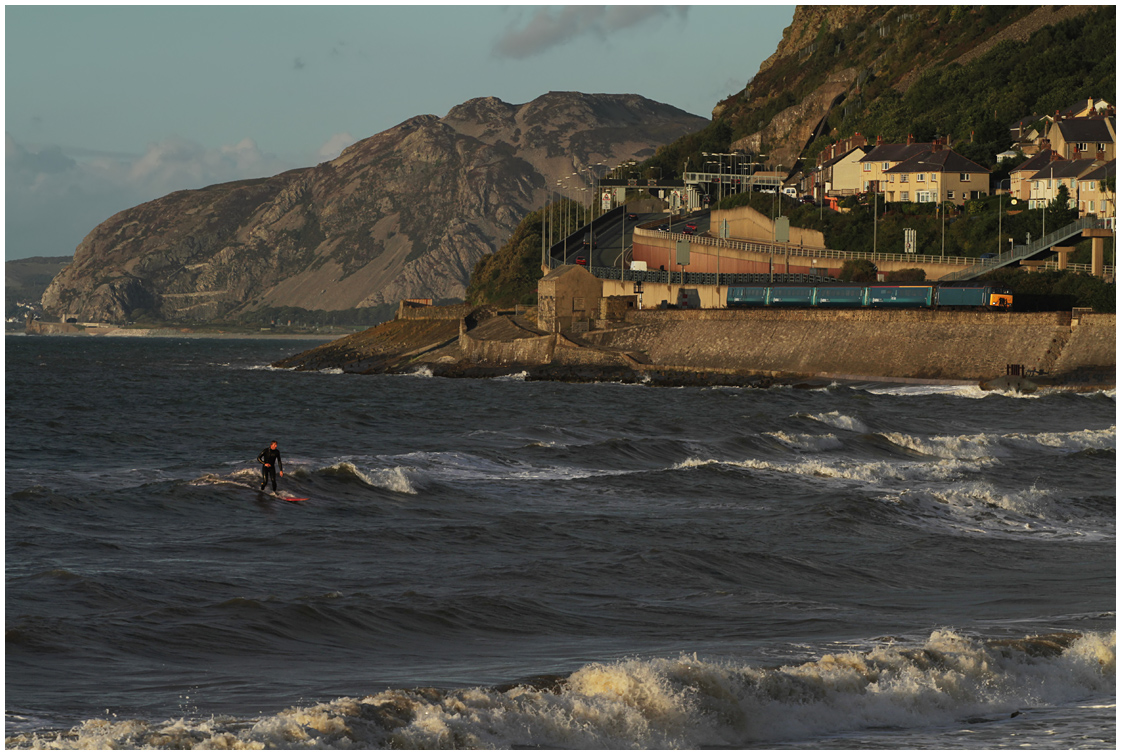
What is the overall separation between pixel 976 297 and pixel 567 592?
67893 mm

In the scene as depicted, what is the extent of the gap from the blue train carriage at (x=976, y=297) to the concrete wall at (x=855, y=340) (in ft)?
8.91

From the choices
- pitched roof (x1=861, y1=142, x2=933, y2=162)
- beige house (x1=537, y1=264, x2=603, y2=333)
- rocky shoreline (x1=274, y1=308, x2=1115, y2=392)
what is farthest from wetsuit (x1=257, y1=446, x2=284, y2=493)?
pitched roof (x1=861, y1=142, x2=933, y2=162)

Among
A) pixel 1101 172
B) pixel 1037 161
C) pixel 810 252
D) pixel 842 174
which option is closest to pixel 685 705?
pixel 1101 172

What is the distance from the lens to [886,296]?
86375 mm

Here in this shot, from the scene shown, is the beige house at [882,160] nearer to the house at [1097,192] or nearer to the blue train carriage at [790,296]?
the house at [1097,192]

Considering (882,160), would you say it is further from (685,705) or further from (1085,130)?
(685,705)

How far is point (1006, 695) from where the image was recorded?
51.1ft

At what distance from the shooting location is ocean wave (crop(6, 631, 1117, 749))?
517 inches

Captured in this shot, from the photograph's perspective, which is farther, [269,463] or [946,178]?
[946,178]

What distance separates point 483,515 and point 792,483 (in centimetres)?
1036

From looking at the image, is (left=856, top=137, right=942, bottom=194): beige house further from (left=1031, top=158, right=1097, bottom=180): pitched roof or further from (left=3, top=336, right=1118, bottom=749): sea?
(left=3, top=336, right=1118, bottom=749): sea

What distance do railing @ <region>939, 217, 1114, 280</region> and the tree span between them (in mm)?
8892

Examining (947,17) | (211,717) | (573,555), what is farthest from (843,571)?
(947,17)

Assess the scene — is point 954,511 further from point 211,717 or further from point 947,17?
point 947,17
